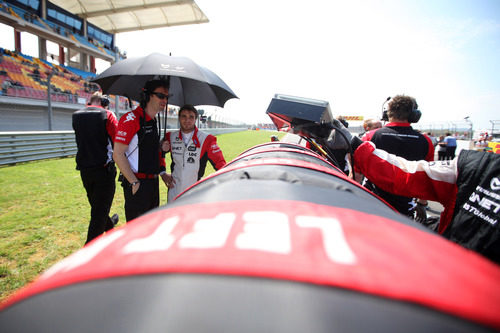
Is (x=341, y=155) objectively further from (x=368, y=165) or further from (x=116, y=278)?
(x=116, y=278)

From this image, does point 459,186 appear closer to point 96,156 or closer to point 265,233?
point 265,233

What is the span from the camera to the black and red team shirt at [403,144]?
2770mm

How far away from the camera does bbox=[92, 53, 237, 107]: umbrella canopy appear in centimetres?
259

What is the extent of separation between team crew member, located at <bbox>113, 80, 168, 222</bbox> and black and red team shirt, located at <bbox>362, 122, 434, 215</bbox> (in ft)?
8.17

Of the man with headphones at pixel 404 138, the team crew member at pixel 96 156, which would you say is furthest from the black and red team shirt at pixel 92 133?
the man with headphones at pixel 404 138

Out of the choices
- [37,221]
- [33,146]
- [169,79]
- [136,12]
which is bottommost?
[37,221]

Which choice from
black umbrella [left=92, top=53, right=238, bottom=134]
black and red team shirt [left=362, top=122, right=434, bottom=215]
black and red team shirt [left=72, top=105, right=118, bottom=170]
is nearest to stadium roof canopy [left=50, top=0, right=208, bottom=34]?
black umbrella [left=92, top=53, right=238, bottom=134]

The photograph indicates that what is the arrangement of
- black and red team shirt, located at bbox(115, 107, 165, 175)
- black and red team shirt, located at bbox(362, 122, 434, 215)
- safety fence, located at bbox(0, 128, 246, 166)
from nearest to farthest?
black and red team shirt, located at bbox(115, 107, 165, 175) → black and red team shirt, located at bbox(362, 122, 434, 215) → safety fence, located at bbox(0, 128, 246, 166)

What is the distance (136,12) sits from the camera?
3152 centimetres

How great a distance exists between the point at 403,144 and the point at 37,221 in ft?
17.9

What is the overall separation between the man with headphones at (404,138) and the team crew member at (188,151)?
74.7 inches

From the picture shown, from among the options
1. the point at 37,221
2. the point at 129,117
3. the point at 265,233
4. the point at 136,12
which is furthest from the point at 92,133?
the point at 136,12

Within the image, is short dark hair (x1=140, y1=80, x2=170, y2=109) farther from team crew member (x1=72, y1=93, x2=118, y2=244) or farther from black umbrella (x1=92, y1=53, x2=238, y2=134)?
team crew member (x1=72, y1=93, x2=118, y2=244)

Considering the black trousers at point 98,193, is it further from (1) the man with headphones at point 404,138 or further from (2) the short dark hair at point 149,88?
(1) the man with headphones at point 404,138
